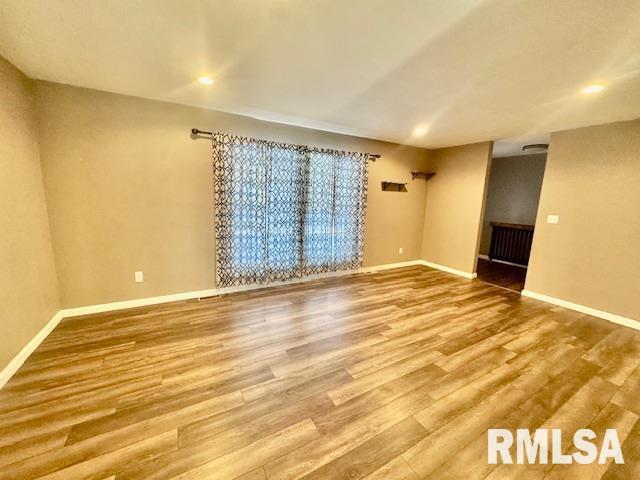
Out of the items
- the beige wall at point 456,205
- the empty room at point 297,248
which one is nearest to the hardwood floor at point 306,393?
the empty room at point 297,248

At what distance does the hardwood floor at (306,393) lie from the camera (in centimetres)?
133

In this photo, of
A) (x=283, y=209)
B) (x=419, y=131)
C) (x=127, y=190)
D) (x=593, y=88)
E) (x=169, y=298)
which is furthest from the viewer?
(x=419, y=131)

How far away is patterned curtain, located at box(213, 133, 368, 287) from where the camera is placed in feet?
10.8

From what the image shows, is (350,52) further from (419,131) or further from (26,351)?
(26,351)

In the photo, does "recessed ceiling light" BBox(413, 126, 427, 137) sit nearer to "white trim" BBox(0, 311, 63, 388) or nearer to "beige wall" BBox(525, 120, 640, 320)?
"beige wall" BBox(525, 120, 640, 320)

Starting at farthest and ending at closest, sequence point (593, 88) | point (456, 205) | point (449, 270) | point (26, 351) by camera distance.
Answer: point (449, 270), point (456, 205), point (593, 88), point (26, 351)

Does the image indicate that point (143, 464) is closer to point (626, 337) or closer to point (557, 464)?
point (557, 464)

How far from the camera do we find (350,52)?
71.9 inches

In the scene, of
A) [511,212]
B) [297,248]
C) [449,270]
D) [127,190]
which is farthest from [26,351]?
[511,212]

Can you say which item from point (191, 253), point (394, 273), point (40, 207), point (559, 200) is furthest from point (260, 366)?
point (559, 200)

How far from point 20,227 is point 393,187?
15.7 feet

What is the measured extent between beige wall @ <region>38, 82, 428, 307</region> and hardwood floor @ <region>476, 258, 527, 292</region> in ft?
14.2

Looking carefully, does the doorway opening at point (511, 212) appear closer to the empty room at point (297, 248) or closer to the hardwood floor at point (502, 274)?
the hardwood floor at point (502, 274)

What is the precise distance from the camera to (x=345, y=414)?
A: 162 centimetres
